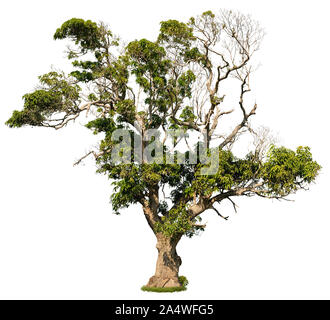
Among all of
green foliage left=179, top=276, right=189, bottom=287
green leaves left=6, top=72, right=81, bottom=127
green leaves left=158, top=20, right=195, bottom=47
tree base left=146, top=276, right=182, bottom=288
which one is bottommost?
tree base left=146, top=276, right=182, bottom=288

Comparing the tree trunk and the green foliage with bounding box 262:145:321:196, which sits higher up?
the green foliage with bounding box 262:145:321:196

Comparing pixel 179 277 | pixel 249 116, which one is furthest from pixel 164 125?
pixel 179 277

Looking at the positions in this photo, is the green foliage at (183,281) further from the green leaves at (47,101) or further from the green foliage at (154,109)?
the green leaves at (47,101)

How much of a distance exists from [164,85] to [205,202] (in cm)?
502

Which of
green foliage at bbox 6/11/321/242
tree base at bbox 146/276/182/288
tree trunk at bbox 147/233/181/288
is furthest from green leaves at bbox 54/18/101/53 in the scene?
tree base at bbox 146/276/182/288

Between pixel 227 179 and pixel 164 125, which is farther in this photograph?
pixel 164 125

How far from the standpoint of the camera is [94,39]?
2188 cm

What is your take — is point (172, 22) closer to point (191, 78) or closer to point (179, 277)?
point (191, 78)

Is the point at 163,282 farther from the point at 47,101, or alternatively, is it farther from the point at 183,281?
the point at 47,101

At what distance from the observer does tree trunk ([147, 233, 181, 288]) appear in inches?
848

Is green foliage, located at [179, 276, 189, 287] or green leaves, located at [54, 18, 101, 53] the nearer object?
green leaves, located at [54, 18, 101, 53]

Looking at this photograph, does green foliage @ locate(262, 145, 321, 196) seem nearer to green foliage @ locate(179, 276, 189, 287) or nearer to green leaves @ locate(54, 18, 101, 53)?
green foliage @ locate(179, 276, 189, 287)

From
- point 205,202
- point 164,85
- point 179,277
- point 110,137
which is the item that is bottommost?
point 179,277

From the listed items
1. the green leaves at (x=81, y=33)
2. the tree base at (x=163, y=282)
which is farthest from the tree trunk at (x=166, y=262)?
the green leaves at (x=81, y=33)
